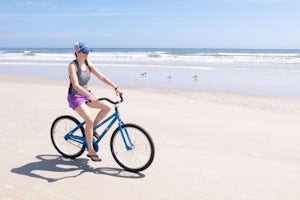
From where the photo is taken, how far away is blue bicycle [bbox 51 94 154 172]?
4.68 meters

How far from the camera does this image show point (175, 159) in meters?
5.30

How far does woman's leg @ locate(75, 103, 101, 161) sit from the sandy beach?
1.07 feet

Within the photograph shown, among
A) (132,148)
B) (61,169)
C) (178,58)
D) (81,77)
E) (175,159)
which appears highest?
(178,58)

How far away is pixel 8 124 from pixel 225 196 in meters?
5.07

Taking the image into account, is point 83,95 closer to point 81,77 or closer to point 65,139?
point 81,77

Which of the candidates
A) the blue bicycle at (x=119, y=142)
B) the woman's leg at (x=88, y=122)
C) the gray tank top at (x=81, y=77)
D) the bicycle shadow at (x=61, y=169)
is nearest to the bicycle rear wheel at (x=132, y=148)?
the blue bicycle at (x=119, y=142)

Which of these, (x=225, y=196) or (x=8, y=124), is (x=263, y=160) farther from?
(x=8, y=124)

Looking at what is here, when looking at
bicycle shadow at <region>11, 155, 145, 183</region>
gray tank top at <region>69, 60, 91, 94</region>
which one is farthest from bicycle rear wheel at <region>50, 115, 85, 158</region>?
gray tank top at <region>69, 60, 91, 94</region>

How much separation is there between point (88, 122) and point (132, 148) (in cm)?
71

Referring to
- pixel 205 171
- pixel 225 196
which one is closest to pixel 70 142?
pixel 205 171

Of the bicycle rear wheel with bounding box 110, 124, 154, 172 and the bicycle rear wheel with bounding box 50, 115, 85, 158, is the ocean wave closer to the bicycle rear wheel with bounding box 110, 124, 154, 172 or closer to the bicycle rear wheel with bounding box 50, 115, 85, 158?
the bicycle rear wheel with bounding box 50, 115, 85, 158

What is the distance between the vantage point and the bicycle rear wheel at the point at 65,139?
5.24m

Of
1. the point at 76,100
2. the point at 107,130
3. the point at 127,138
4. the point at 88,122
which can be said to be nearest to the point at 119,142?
the point at 127,138

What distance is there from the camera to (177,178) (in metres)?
4.55
